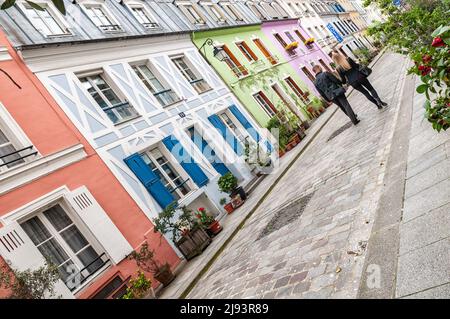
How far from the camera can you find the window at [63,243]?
7.07m

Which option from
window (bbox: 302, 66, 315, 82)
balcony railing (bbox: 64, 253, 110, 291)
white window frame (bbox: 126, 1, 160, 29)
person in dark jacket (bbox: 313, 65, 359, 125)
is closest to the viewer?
balcony railing (bbox: 64, 253, 110, 291)

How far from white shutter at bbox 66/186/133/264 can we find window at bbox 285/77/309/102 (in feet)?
49.7

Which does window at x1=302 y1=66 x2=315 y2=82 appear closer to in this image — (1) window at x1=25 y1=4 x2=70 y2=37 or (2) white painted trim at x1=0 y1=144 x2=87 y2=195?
(1) window at x1=25 y1=4 x2=70 y2=37

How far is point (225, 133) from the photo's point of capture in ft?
42.4

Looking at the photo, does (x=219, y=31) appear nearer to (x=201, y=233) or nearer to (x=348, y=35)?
(x=201, y=233)

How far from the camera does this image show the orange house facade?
684cm

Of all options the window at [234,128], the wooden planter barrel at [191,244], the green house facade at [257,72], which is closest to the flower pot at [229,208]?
the wooden planter barrel at [191,244]

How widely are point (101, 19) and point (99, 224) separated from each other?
7.22 metres

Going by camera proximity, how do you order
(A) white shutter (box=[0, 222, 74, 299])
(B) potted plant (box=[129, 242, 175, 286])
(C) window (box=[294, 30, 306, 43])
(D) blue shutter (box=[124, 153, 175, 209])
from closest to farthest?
1. (A) white shutter (box=[0, 222, 74, 299])
2. (B) potted plant (box=[129, 242, 175, 286])
3. (D) blue shutter (box=[124, 153, 175, 209])
4. (C) window (box=[294, 30, 306, 43])

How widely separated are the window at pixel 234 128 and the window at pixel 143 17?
439 cm

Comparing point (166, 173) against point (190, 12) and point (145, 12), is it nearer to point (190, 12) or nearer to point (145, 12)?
point (145, 12)

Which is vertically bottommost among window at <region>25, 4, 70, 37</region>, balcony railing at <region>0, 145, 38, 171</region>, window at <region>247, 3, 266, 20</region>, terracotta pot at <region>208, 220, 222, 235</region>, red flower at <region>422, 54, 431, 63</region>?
terracotta pot at <region>208, 220, 222, 235</region>

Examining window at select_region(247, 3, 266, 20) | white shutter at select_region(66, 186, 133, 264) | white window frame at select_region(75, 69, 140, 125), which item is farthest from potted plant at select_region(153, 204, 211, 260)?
window at select_region(247, 3, 266, 20)

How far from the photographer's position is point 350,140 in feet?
25.3
